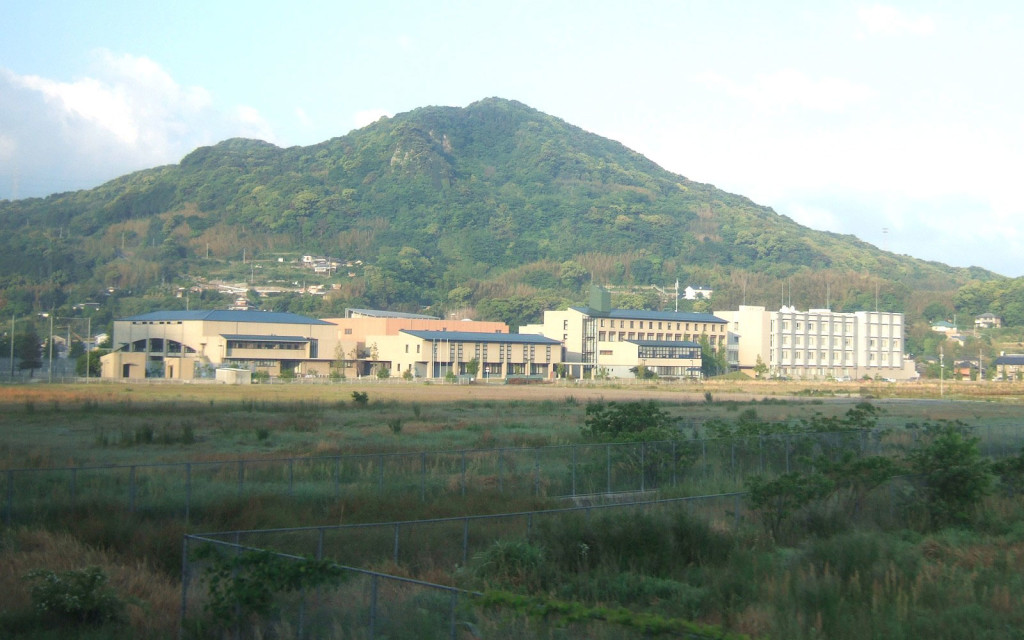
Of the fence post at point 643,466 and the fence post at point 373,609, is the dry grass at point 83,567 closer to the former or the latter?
the fence post at point 373,609

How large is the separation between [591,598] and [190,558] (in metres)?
5.36

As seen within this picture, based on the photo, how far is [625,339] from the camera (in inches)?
5546

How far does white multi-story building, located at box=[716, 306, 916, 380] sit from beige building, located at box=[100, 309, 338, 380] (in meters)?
64.4

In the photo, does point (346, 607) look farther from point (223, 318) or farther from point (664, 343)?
point (664, 343)

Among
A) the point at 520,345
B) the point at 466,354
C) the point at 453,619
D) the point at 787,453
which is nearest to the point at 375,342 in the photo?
the point at 466,354

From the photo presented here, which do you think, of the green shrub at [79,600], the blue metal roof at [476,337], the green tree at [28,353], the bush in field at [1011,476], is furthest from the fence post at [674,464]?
the green tree at [28,353]

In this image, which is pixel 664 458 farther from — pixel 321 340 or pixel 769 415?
pixel 321 340

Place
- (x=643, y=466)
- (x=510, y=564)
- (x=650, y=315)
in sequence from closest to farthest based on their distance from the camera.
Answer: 1. (x=510, y=564)
2. (x=643, y=466)
3. (x=650, y=315)

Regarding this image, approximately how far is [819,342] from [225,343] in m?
90.0

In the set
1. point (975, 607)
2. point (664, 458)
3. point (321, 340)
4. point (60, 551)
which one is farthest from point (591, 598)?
point (321, 340)

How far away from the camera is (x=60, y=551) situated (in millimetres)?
16375

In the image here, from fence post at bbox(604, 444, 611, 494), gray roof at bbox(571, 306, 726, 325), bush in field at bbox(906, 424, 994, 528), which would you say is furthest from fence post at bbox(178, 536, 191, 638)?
gray roof at bbox(571, 306, 726, 325)

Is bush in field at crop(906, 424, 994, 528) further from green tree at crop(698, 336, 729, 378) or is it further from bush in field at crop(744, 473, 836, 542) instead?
green tree at crop(698, 336, 729, 378)

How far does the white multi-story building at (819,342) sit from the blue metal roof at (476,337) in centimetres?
3250
